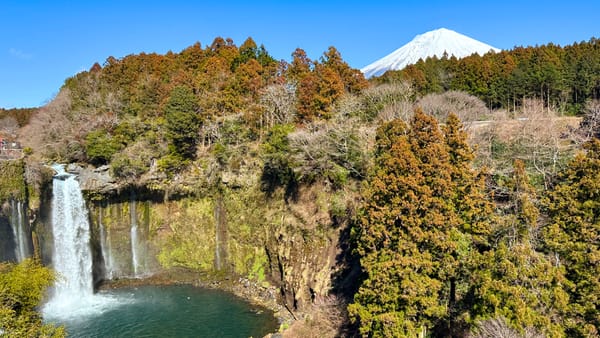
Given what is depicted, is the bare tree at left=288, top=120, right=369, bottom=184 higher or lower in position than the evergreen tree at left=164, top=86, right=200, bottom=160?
lower

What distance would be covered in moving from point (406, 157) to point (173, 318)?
1783 centimetres

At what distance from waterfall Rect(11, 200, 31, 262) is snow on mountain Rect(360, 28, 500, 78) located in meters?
49.4

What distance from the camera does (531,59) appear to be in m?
39.2

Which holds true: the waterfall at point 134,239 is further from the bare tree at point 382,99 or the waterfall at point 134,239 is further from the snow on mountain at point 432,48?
the snow on mountain at point 432,48

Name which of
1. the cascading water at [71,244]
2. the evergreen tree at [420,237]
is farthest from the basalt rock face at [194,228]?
the evergreen tree at [420,237]

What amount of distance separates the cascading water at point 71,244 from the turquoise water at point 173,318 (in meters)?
1.62

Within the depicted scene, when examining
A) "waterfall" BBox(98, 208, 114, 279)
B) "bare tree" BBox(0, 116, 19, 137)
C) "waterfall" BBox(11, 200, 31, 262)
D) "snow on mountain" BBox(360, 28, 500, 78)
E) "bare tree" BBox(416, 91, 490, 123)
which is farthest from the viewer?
"snow on mountain" BBox(360, 28, 500, 78)

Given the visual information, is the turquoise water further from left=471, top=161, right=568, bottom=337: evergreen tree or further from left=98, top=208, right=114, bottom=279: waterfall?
left=471, top=161, right=568, bottom=337: evergreen tree

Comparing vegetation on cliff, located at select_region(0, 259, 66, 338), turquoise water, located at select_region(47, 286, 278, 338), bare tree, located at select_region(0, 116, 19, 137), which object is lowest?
turquoise water, located at select_region(47, 286, 278, 338)

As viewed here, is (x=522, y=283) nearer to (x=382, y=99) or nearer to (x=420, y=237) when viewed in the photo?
(x=420, y=237)

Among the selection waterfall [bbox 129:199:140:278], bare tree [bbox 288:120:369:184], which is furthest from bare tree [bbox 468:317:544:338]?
waterfall [bbox 129:199:140:278]

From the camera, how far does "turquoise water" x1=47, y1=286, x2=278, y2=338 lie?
73.4ft

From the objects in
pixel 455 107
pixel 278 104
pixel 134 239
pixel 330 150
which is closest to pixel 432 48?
pixel 455 107

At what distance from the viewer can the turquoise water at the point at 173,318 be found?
2238 centimetres
